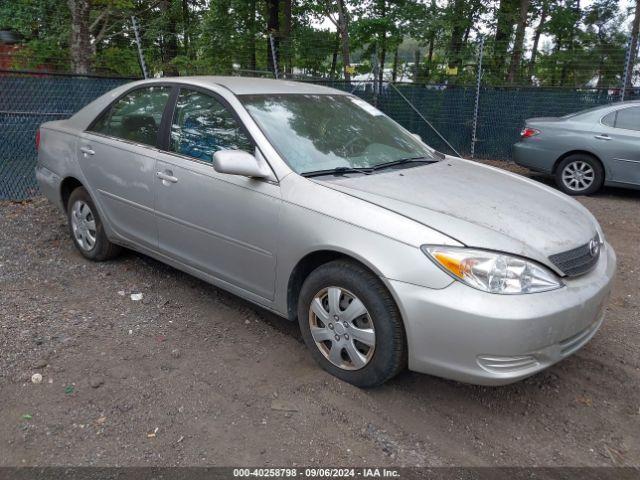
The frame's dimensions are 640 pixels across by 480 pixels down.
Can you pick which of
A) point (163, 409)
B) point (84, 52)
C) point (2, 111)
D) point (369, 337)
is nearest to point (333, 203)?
point (369, 337)

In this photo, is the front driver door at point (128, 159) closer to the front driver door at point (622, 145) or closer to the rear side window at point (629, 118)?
the front driver door at point (622, 145)

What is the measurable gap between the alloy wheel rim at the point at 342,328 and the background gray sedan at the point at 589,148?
21.4 feet

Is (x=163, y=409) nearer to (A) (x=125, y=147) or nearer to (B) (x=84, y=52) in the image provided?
(A) (x=125, y=147)

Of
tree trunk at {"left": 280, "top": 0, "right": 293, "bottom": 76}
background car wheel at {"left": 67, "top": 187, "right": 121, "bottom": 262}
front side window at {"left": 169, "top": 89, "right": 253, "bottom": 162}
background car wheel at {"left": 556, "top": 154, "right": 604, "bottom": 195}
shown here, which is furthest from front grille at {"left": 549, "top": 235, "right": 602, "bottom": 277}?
→ tree trunk at {"left": 280, "top": 0, "right": 293, "bottom": 76}

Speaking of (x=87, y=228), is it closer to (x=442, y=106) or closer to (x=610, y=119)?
(x=610, y=119)

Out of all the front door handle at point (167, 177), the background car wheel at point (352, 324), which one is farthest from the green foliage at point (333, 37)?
the background car wheel at point (352, 324)

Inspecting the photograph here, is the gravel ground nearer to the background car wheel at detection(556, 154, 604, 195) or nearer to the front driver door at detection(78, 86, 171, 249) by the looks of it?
the front driver door at detection(78, 86, 171, 249)

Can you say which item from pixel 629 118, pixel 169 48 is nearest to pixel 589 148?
pixel 629 118

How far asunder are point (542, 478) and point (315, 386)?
1220 millimetres

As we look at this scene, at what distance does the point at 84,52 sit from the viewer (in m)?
10.5

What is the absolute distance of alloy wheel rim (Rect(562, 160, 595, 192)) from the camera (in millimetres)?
8141

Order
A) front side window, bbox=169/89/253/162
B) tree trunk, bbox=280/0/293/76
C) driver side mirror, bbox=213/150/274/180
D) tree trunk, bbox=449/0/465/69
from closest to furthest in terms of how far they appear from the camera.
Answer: driver side mirror, bbox=213/150/274/180, front side window, bbox=169/89/253/162, tree trunk, bbox=449/0/465/69, tree trunk, bbox=280/0/293/76

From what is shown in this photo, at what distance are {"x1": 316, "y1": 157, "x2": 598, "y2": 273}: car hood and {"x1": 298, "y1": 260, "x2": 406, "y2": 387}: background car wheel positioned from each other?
43 centimetres

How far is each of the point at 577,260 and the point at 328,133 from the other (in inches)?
68.0
